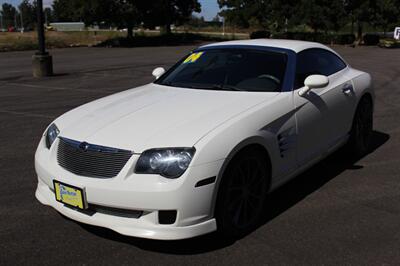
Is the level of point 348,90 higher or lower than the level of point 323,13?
lower

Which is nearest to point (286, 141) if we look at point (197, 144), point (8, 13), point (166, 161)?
point (197, 144)

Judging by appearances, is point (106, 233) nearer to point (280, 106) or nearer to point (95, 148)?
point (95, 148)

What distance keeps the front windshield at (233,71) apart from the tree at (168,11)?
3733cm

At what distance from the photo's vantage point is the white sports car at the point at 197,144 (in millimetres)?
3248

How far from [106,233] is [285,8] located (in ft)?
125

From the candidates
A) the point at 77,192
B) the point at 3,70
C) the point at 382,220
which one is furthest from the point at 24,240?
the point at 3,70

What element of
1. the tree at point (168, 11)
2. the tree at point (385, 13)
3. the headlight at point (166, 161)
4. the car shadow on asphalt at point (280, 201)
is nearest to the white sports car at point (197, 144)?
the headlight at point (166, 161)

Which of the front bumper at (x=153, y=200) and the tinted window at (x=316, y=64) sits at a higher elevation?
the tinted window at (x=316, y=64)

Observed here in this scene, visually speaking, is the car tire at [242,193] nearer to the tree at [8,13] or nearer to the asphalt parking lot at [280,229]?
the asphalt parking lot at [280,229]

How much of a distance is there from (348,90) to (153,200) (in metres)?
3.04

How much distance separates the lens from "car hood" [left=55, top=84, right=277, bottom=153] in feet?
11.1

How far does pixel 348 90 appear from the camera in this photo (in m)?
5.31

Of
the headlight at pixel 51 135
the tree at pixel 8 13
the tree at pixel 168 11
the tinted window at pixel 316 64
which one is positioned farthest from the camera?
the tree at pixel 8 13

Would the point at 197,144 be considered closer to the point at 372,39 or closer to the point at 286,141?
the point at 286,141
